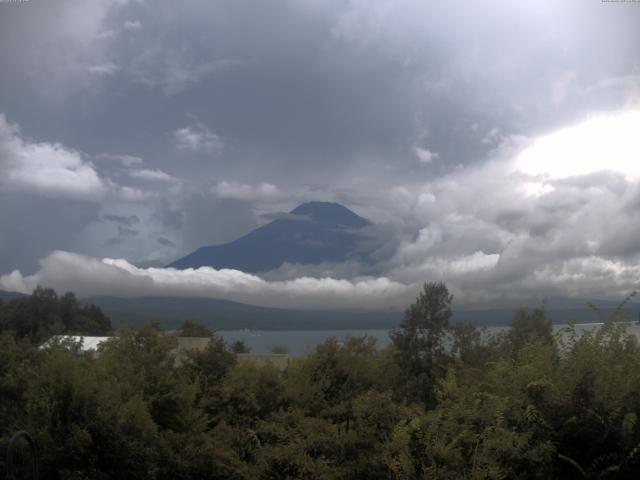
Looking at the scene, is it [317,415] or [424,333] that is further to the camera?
[424,333]

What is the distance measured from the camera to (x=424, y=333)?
3044 centimetres

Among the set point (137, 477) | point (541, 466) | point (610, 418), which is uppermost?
point (610, 418)

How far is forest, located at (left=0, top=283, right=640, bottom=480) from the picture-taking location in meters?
7.79

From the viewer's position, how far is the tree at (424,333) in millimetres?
28719

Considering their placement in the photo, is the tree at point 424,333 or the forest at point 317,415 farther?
the tree at point 424,333

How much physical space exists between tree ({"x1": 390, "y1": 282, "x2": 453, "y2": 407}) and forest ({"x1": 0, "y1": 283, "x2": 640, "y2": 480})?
12430 millimetres

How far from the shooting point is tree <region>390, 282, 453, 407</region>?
28.7 meters

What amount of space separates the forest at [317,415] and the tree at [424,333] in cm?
1243

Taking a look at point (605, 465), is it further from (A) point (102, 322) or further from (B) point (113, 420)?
(A) point (102, 322)

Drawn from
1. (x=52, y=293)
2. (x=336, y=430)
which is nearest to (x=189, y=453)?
(x=336, y=430)

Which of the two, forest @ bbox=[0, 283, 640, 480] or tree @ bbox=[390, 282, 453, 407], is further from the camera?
tree @ bbox=[390, 282, 453, 407]

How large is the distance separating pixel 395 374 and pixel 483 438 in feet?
38.4

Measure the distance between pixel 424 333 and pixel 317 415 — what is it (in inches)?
682

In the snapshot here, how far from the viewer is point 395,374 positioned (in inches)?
772
